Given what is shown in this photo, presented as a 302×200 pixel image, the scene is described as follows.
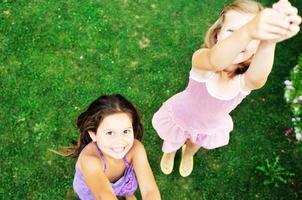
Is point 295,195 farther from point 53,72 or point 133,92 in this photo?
point 53,72

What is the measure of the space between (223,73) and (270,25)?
1451 millimetres

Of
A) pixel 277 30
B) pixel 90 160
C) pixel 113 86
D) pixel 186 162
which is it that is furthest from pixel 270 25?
pixel 113 86

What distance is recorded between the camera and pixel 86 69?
5.91 metres

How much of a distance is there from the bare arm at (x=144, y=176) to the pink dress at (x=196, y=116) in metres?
0.67

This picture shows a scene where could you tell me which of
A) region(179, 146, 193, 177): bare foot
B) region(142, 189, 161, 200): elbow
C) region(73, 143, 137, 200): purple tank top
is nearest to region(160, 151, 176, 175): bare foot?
region(179, 146, 193, 177): bare foot

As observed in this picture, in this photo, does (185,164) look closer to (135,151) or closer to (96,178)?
(135,151)

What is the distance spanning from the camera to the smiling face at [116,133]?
3.38 metres

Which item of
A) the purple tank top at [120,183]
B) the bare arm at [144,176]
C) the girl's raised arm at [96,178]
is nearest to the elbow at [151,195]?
the bare arm at [144,176]

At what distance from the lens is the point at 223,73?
3.70m

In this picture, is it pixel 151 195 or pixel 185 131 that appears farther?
pixel 185 131

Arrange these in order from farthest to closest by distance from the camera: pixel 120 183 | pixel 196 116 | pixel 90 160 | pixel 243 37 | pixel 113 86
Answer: pixel 113 86 → pixel 196 116 → pixel 120 183 → pixel 90 160 → pixel 243 37

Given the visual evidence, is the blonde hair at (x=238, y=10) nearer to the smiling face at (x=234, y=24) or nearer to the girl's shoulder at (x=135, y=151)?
the smiling face at (x=234, y=24)

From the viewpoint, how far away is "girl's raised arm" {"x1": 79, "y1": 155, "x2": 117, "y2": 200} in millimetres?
3285

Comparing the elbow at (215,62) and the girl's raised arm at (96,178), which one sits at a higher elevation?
the elbow at (215,62)
